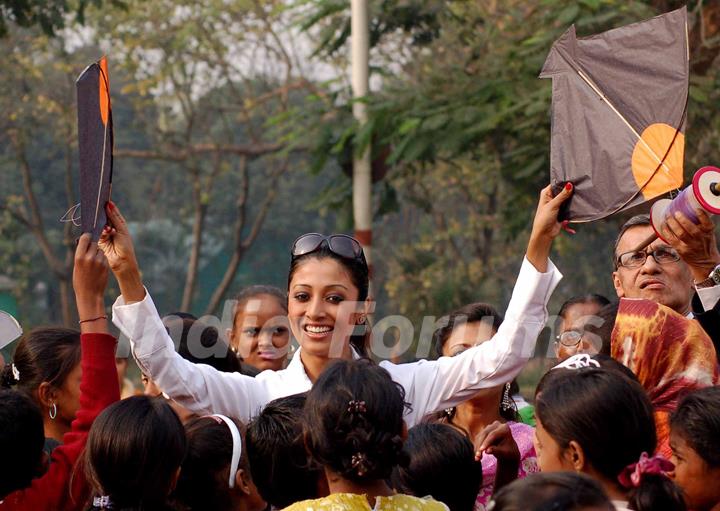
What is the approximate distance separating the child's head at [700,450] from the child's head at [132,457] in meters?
1.43

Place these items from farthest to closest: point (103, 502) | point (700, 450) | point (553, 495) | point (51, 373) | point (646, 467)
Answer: point (51, 373), point (700, 450), point (103, 502), point (646, 467), point (553, 495)

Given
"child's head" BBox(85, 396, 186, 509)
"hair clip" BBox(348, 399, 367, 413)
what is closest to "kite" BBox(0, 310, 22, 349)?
"child's head" BBox(85, 396, 186, 509)

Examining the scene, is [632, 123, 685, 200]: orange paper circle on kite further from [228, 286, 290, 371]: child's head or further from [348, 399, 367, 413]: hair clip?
[228, 286, 290, 371]: child's head

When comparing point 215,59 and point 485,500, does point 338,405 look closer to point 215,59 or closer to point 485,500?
point 485,500

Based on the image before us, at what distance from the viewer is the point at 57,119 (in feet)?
64.2

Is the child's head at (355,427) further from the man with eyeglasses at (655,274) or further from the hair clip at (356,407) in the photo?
the man with eyeglasses at (655,274)

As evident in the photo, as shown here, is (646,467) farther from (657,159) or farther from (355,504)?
(657,159)

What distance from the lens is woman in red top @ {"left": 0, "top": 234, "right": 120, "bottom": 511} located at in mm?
3148

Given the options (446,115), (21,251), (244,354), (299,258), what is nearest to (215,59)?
(21,251)

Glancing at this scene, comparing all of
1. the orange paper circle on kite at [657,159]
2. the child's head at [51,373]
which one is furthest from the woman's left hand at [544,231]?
the child's head at [51,373]

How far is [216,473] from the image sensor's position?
340cm

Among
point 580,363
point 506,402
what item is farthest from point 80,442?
point 506,402

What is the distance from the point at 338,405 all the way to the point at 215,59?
624 inches

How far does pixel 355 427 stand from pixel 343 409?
55 millimetres
